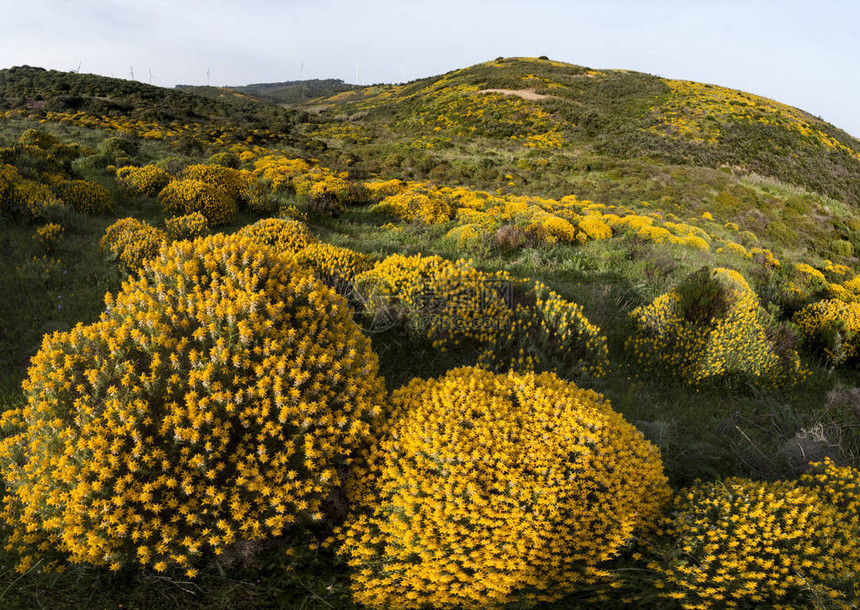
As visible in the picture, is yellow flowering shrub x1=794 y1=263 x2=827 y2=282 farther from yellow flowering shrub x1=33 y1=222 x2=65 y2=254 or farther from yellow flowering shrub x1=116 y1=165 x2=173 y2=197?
yellow flowering shrub x1=116 y1=165 x2=173 y2=197

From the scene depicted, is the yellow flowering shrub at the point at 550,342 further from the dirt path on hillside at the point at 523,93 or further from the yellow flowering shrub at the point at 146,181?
the dirt path on hillside at the point at 523,93

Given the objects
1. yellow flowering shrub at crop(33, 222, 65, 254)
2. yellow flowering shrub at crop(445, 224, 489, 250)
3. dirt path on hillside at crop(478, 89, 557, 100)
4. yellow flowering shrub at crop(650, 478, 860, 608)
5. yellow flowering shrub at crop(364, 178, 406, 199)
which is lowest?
yellow flowering shrub at crop(650, 478, 860, 608)

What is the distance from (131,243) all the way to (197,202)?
3305 millimetres

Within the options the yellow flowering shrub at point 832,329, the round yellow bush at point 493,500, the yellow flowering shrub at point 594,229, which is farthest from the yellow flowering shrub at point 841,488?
the yellow flowering shrub at point 594,229

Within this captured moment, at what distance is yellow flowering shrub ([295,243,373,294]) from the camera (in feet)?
18.9

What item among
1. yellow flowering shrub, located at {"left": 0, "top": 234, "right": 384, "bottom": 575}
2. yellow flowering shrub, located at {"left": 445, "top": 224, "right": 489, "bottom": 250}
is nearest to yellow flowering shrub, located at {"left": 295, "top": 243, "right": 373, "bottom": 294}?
yellow flowering shrub, located at {"left": 0, "top": 234, "right": 384, "bottom": 575}

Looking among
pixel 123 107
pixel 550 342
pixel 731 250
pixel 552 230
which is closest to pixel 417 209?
pixel 552 230

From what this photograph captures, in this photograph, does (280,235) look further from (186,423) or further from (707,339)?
(707,339)

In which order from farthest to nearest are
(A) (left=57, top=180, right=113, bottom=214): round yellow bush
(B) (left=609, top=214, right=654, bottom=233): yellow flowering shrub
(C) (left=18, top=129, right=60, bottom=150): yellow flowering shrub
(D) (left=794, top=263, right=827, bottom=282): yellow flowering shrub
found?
1. (B) (left=609, top=214, right=654, bottom=233): yellow flowering shrub
2. (C) (left=18, top=129, right=60, bottom=150): yellow flowering shrub
3. (D) (left=794, top=263, right=827, bottom=282): yellow flowering shrub
4. (A) (left=57, top=180, right=113, bottom=214): round yellow bush

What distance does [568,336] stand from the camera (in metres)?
5.16

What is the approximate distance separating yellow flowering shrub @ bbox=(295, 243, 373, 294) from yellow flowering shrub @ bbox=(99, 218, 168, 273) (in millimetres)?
2182

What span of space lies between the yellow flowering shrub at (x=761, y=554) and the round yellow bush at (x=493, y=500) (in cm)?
29

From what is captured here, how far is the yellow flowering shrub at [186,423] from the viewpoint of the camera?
2189 millimetres

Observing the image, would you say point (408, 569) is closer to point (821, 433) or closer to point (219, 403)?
point (219, 403)
